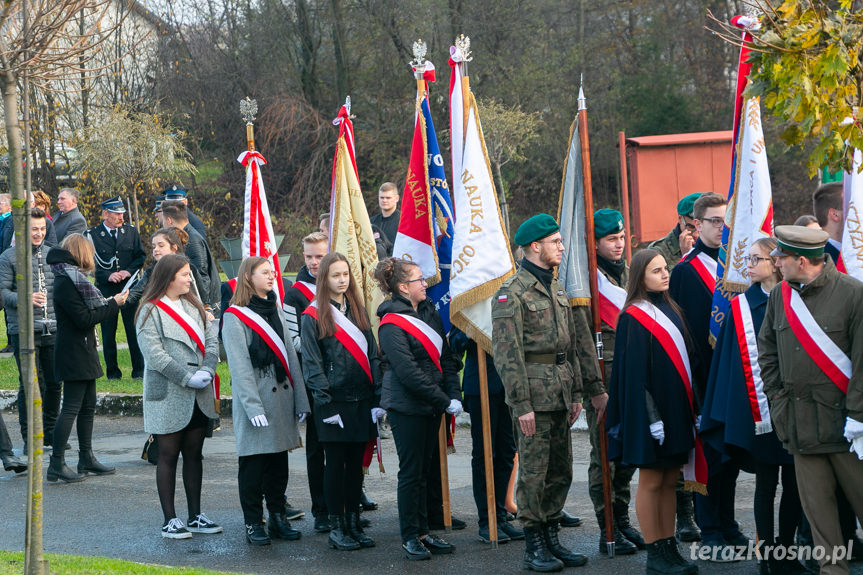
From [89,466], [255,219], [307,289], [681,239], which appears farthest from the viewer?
[255,219]

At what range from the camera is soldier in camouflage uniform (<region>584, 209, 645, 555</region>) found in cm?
627

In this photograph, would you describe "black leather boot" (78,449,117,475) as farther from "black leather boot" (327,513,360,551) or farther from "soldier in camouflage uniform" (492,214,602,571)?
"soldier in camouflage uniform" (492,214,602,571)

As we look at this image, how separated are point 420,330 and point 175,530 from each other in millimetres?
2162

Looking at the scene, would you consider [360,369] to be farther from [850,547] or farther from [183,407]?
[850,547]

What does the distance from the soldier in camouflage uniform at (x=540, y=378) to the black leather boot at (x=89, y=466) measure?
4.33 m

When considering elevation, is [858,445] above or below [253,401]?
below

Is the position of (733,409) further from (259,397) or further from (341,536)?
(259,397)

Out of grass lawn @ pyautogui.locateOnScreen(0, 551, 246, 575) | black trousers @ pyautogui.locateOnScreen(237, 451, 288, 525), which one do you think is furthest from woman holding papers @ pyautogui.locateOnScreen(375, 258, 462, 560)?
grass lawn @ pyautogui.locateOnScreen(0, 551, 246, 575)

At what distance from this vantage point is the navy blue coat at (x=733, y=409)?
5523 mm

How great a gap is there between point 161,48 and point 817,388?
93.4 ft

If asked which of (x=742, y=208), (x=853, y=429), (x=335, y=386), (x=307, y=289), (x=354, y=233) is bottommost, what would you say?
(x=853, y=429)

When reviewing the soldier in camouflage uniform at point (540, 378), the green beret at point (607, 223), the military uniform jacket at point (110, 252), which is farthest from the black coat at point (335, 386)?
the military uniform jacket at point (110, 252)

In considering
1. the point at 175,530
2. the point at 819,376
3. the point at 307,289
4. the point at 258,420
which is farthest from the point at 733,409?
the point at 175,530

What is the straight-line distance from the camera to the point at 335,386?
6.53 m
